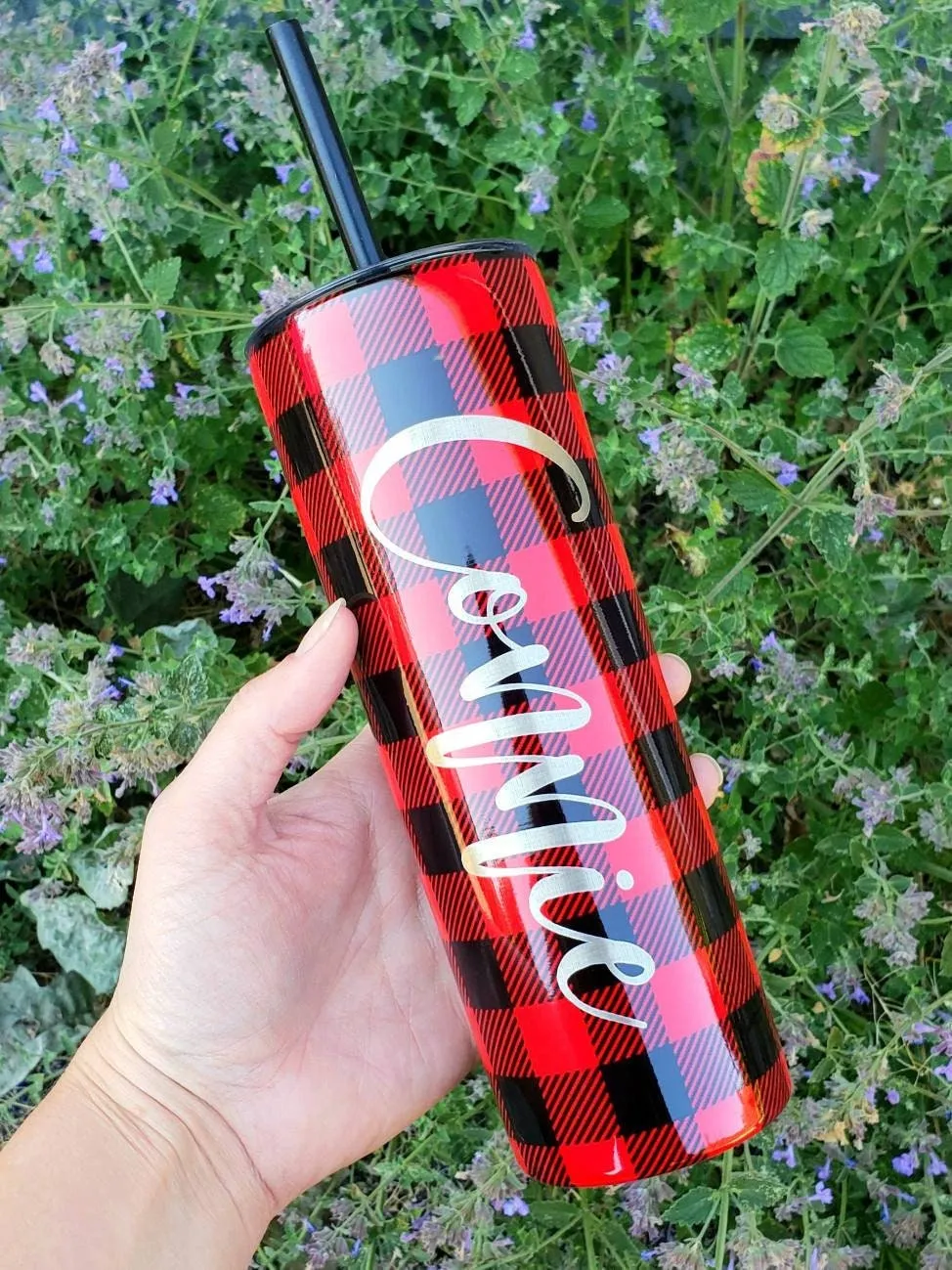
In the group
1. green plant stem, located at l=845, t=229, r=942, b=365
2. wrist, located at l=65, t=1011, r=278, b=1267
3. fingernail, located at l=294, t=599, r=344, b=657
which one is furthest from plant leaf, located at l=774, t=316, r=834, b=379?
wrist, located at l=65, t=1011, r=278, b=1267

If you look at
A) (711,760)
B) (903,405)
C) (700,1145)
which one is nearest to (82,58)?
(903,405)

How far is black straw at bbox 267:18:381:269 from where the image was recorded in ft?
5.08

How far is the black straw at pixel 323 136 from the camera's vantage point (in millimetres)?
1549

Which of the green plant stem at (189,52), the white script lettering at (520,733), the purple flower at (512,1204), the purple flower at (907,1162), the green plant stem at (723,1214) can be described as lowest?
the purple flower at (907,1162)

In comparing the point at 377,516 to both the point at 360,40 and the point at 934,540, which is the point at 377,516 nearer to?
the point at 360,40

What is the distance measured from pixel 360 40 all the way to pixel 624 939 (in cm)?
175

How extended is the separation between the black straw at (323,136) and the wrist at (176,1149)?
52.1 inches

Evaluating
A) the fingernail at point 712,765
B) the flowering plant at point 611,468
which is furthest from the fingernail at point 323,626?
the fingernail at point 712,765

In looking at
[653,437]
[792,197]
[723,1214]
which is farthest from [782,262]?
[723,1214]

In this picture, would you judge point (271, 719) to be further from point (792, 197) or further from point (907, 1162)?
point (907, 1162)

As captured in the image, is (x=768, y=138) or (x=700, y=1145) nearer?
(x=700, y=1145)

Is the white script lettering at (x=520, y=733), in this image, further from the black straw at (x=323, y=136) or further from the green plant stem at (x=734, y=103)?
the green plant stem at (x=734, y=103)

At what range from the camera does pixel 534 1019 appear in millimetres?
1519

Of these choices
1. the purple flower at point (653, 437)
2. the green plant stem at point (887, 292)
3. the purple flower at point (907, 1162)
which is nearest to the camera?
the purple flower at point (653, 437)
